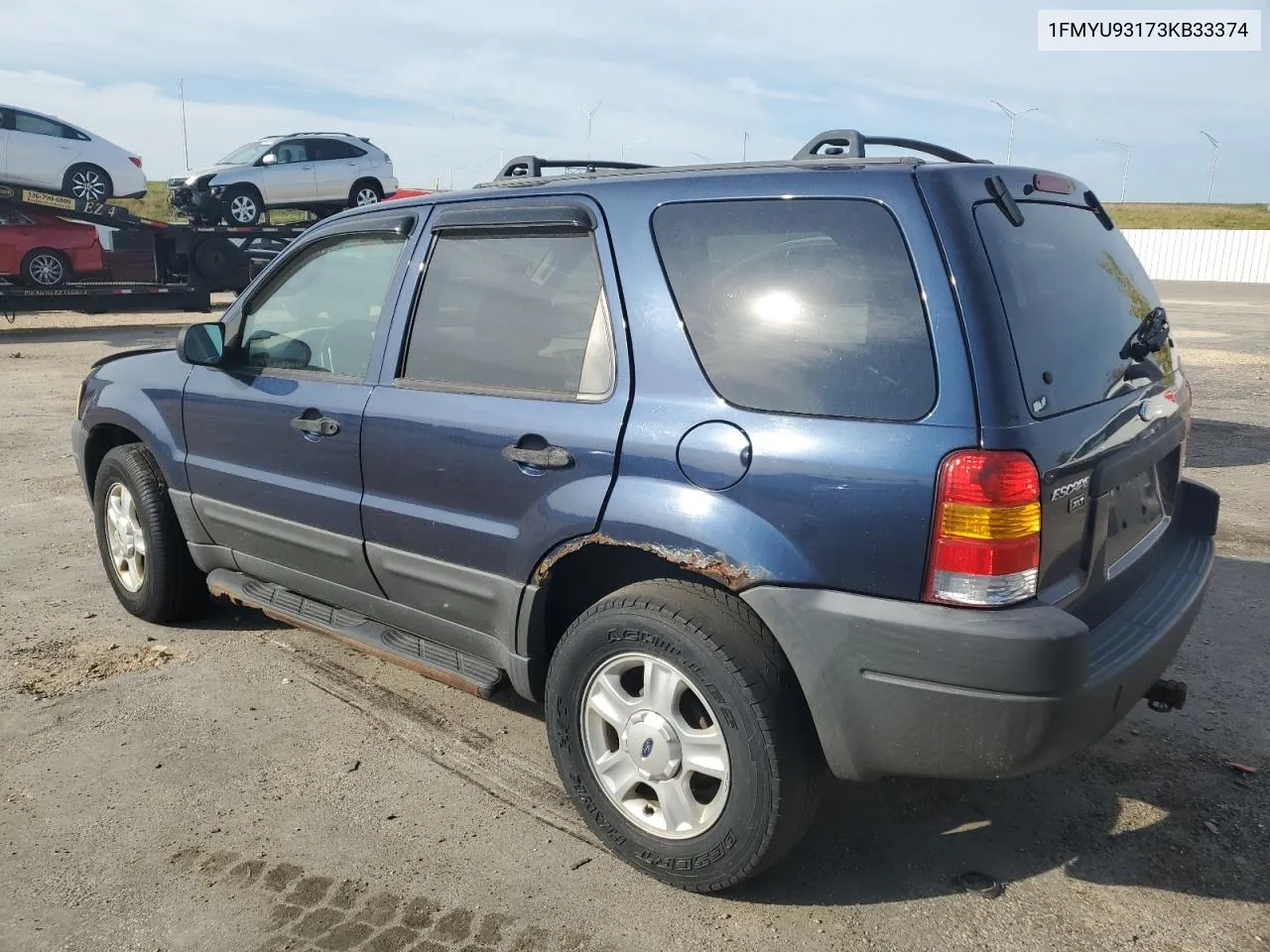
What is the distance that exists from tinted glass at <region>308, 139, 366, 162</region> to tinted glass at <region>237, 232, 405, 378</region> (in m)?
16.2

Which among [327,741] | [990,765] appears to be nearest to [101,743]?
[327,741]

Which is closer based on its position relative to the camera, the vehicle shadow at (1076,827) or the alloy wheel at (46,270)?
the vehicle shadow at (1076,827)

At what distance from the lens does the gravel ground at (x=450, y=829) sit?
2660 mm

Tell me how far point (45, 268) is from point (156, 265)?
162cm

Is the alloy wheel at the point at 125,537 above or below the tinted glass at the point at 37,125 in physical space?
below

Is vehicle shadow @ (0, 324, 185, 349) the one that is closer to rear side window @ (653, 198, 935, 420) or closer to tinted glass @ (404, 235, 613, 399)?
tinted glass @ (404, 235, 613, 399)

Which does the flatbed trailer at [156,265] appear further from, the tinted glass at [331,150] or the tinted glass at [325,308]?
the tinted glass at [325,308]

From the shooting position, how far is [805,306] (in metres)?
2.60

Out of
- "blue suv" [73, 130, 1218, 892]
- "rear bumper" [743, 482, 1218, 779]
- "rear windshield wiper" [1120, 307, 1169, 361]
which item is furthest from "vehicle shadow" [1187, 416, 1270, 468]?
"rear bumper" [743, 482, 1218, 779]

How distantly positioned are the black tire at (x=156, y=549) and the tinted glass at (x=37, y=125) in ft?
47.0

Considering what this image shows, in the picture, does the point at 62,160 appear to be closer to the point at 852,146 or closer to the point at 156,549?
the point at 156,549

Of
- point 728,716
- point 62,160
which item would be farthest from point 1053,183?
point 62,160

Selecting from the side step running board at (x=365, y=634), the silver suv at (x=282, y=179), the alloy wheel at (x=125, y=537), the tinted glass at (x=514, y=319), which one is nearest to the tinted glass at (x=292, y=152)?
the silver suv at (x=282, y=179)

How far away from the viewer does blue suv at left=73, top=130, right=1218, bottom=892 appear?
238 centimetres
